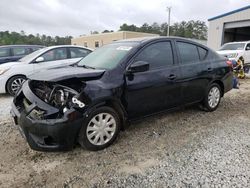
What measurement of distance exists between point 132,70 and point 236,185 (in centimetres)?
197

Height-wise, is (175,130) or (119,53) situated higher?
(119,53)

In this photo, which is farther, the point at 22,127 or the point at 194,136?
the point at 194,136

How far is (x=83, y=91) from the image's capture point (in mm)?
2775

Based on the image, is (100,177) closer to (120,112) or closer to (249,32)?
(120,112)

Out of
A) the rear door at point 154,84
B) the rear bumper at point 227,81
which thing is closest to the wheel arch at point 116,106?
the rear door at point 154,84

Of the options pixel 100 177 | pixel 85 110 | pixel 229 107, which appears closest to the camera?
pixel 100 177

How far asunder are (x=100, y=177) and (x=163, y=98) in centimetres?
177

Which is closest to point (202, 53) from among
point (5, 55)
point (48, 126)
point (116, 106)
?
point (116, 106)

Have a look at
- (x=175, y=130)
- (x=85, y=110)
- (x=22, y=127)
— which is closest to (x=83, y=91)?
(x=85, y=110)

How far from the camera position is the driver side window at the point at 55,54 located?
6.73 m

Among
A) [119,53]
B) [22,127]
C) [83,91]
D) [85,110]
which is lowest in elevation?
[22,127]

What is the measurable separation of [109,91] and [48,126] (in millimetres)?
927

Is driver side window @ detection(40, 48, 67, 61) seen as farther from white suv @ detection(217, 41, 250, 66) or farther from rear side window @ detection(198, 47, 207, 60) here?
white suv @ detection(217, 41, 250, 66)

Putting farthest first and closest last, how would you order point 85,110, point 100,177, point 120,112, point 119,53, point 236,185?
point 119,53, point 120,112, point 85,110, point 100,177, point 236,185
